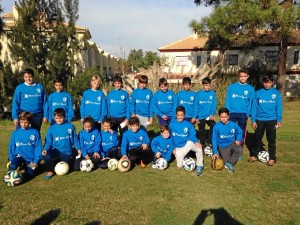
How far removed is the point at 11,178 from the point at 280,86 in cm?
2160

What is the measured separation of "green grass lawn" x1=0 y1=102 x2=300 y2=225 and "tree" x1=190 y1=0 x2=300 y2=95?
9.93 m

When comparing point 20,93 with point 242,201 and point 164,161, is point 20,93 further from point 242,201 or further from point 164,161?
point 242,201

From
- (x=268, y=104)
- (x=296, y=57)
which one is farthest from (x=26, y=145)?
(x=296, y=57)

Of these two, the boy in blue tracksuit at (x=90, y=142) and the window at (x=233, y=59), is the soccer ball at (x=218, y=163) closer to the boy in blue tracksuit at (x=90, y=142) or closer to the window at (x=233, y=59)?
the boy in blue tracksuit at (x=90, y=142)

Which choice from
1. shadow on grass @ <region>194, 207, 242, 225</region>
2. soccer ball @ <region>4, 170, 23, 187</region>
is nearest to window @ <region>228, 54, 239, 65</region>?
shadow on grass @ <region>194, 207, 242, 225</region>

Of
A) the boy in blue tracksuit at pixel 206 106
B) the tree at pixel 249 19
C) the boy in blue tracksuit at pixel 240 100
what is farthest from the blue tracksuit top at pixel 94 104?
the tree at pixel 249 19

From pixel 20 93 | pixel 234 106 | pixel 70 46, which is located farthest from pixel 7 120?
pixel 234 106

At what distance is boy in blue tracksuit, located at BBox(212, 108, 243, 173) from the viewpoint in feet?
21.6

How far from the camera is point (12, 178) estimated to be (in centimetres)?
550

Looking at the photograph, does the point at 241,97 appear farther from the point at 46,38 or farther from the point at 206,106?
the point at 46,38

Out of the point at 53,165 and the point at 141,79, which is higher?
the point at 141,79

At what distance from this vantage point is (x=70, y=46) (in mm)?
16453

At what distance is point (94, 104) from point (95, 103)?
0.04 m

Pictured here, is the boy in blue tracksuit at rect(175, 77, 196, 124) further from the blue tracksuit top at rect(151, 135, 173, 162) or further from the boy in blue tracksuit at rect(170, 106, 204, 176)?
the blue tracksuit top at rect(151, 135, 173, 162)
